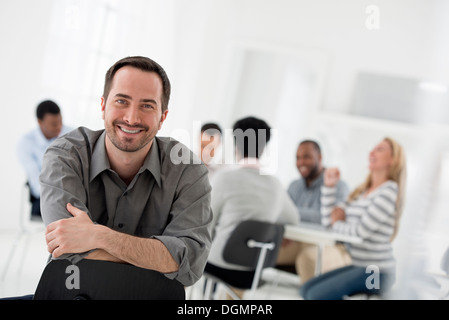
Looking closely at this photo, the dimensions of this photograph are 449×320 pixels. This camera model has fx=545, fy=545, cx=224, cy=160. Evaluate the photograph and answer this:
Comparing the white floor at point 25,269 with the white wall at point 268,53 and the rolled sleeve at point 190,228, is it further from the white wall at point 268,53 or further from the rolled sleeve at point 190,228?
the white wall at point 268,53

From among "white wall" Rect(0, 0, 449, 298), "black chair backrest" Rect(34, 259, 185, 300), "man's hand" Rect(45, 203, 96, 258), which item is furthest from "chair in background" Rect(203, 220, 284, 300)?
"white wall" Rect(0, 0, 449, 298)

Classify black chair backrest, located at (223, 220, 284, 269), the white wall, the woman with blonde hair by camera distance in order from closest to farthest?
1. the woman with blonde hair
2. black chair backrest, located at (223, 220, 284, 269)
3. the white wall

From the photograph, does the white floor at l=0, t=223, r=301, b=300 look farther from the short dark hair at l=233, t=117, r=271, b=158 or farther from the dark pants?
the short dark hair at l=233, t=117, r=271, b=158

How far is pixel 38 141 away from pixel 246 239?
4.77 feet

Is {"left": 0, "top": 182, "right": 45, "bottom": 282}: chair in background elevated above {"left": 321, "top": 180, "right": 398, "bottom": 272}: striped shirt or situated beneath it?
situated beneath

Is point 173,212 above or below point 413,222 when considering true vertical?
above

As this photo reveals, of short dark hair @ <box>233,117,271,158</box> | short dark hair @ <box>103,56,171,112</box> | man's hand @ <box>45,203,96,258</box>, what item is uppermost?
short dark hair @ <box>103,56,171,112</box>

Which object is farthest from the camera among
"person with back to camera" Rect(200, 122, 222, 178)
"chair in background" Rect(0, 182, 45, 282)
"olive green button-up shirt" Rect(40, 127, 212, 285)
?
"person with back to camera" Rect(200, 122, 222, 178)

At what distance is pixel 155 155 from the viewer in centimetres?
130

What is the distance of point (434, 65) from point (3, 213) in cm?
457

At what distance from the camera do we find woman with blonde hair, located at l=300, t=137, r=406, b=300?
2469 mm

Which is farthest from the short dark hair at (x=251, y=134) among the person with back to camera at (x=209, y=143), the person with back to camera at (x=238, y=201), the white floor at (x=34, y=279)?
the white floor at (x=34, y=279)
